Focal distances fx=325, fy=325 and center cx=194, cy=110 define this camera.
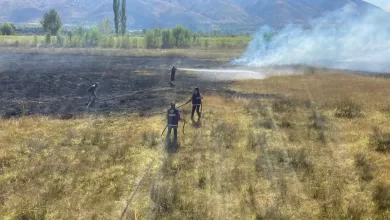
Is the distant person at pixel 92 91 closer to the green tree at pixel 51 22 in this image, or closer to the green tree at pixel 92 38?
the green tree at pixel 92 38

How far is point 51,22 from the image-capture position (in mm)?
80375

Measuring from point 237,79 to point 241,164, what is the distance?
23.6 metres

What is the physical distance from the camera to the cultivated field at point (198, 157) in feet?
31.5

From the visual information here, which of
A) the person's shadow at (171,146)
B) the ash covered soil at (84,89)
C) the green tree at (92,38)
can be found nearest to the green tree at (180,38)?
the green tree at (92,38)

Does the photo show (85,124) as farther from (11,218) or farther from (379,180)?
(379,180)

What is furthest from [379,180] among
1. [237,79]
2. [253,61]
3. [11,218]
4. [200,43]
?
[200,43]

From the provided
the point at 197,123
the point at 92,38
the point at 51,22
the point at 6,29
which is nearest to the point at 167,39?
the point at 92,38

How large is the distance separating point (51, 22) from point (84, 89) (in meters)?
62.4

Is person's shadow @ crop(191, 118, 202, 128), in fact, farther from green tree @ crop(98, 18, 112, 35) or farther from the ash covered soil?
green tree @ crop(98, 18, 112, 35)

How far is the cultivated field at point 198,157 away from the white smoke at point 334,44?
1168 inches

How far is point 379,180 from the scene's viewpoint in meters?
11.5

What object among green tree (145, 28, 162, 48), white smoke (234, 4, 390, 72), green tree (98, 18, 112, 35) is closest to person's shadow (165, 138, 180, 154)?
white smoke (234, 4, 390, 72)

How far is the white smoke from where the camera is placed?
177 ft

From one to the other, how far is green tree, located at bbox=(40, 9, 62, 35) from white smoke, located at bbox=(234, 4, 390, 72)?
5070 centimetres
